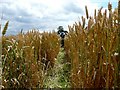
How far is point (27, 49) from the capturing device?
311 centimetres

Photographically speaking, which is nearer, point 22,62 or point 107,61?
point 107,61

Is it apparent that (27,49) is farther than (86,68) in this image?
Yes

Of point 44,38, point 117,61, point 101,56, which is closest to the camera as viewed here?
point 117,61

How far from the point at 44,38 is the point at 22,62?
7.32ft

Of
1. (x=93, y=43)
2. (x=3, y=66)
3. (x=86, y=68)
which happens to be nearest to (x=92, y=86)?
(x=86, y=68)

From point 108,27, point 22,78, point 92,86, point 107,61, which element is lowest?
point 22,78

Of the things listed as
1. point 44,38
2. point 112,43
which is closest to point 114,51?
point 112,43

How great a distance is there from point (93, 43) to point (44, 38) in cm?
349

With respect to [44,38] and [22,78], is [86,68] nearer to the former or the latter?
[22,78]

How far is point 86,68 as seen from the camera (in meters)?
1.79

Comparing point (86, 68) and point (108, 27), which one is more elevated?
point (108, 27)

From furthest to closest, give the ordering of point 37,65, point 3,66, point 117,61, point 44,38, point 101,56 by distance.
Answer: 1. point 44,38
2. point 37,65
3. point 3,66
4. point 101,56
5. point 117,61

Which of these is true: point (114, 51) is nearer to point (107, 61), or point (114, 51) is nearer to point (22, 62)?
point (107, 61)

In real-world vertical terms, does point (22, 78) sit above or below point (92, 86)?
below
